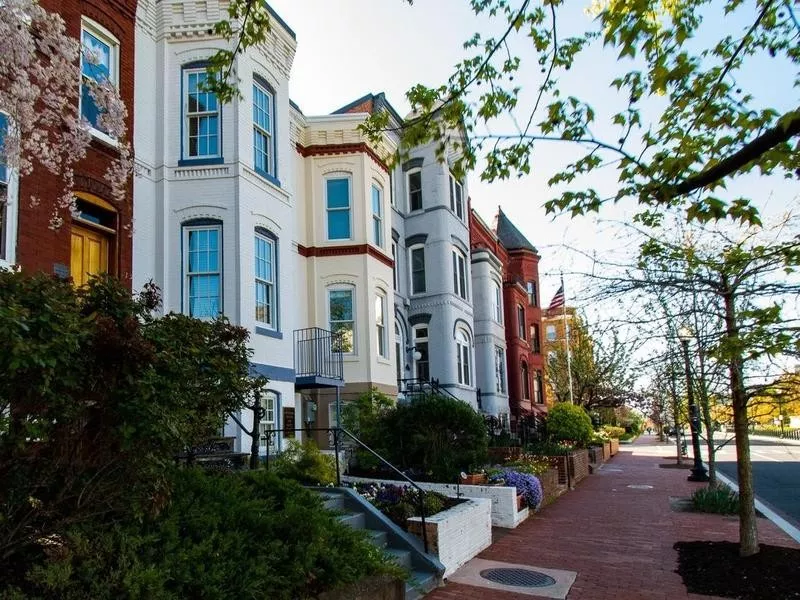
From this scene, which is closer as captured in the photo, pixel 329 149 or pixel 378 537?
pixel 378 537

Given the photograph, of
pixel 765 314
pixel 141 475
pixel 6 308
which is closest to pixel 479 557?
pixel 765 314

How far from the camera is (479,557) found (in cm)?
948

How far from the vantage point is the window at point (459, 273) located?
25.9 m

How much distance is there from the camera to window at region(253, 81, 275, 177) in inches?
587

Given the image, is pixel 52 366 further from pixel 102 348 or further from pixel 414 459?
pixel 414 459

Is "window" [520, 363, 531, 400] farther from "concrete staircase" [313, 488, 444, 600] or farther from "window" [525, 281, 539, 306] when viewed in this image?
"concrete staircase" [313, 488, 444, 600]

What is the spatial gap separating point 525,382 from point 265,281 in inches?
1006

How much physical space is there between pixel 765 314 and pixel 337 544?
14.1 ft

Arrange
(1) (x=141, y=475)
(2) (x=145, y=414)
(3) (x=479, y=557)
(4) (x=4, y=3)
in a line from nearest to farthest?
1. (2) (x=145, y=414)
2. (1) (x=141, y=475)
3. (4) (x=4, y=3)
4. (3) (x=479, y=557)

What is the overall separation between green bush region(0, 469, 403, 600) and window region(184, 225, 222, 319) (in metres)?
7.29

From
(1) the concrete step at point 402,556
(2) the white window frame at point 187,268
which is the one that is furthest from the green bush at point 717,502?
(2) the white window frame at point 187,268

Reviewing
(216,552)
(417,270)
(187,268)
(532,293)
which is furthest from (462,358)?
(216,552)

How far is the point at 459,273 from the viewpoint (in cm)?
2662

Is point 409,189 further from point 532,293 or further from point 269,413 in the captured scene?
point 532,293
